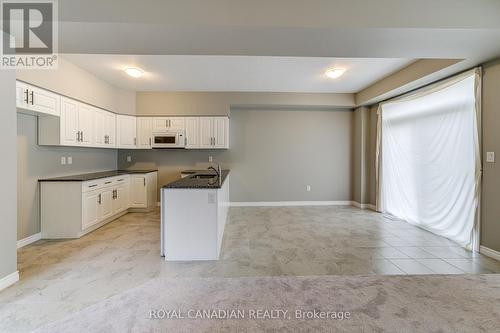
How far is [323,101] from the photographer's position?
5.57m

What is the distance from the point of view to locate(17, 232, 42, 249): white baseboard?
3.20 metres

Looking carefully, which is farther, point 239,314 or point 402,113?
point 402,113

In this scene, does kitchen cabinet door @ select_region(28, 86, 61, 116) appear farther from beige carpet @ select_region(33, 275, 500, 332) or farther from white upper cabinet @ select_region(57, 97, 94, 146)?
beige carpet @ select_region(33, 275, 500, 332)

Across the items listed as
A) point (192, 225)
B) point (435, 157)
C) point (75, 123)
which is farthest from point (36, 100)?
point (435, 157)

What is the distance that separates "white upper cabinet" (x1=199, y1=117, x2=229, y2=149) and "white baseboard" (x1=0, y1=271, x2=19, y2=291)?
149 inches

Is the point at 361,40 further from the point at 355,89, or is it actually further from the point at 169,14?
the point at 355,89

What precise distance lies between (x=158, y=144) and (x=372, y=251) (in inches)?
186

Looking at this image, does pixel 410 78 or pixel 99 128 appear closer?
pixel 410 78

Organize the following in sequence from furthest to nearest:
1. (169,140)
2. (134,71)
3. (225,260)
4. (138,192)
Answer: (169,140) → (138,192) → (134,71) → (225,260)

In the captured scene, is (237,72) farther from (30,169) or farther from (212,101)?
(30,169)

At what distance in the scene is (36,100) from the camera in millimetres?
3156

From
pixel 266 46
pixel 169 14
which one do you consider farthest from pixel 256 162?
pixel 169 14

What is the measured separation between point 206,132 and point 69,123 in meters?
2.59

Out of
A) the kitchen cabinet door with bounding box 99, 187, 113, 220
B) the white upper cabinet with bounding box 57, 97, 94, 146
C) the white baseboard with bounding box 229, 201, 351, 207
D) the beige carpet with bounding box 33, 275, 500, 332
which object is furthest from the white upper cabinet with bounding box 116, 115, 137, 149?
the beige carpet with bounding box 33, 275, 500, 332
